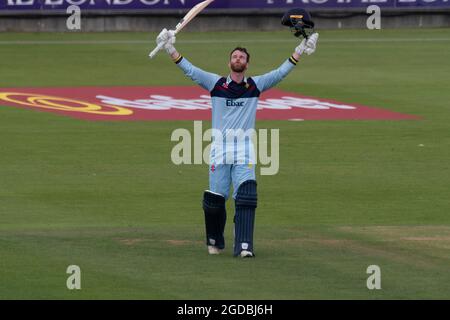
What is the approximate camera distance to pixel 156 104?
27641mm

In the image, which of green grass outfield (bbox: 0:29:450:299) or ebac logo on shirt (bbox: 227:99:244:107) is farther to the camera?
ebac logo on shirt (bbox: 227:99:244:107)

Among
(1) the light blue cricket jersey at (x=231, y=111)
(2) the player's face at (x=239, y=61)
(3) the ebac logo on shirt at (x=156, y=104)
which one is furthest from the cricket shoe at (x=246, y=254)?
(3) the ebac logo on shirt at (x=156, y=104)

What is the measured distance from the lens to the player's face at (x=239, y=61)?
1329 centimetres

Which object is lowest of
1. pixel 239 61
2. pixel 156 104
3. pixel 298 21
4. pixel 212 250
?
pixel 212 250

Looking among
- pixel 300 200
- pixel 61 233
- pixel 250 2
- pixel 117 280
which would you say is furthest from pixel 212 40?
pixel 117 280

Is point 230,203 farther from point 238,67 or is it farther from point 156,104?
point 156,104

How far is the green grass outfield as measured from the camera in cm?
1237

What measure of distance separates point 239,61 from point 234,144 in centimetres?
80

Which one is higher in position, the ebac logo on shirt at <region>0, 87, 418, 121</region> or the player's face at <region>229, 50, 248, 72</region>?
the player's face at <region>229, 50, 248, 72</region>

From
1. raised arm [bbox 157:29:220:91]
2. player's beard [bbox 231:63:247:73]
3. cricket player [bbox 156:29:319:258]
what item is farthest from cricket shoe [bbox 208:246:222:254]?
player's beard [bbox 231:63:247:73]

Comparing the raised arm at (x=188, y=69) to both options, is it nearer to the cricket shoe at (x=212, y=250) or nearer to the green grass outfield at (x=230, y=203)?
the cricket shoe at (x=212, y=250)

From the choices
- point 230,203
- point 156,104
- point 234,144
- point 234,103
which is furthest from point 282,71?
point 156,104

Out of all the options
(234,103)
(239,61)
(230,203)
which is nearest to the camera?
(239,61)

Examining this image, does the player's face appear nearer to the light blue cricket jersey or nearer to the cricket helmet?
the light blue cricket jersey
